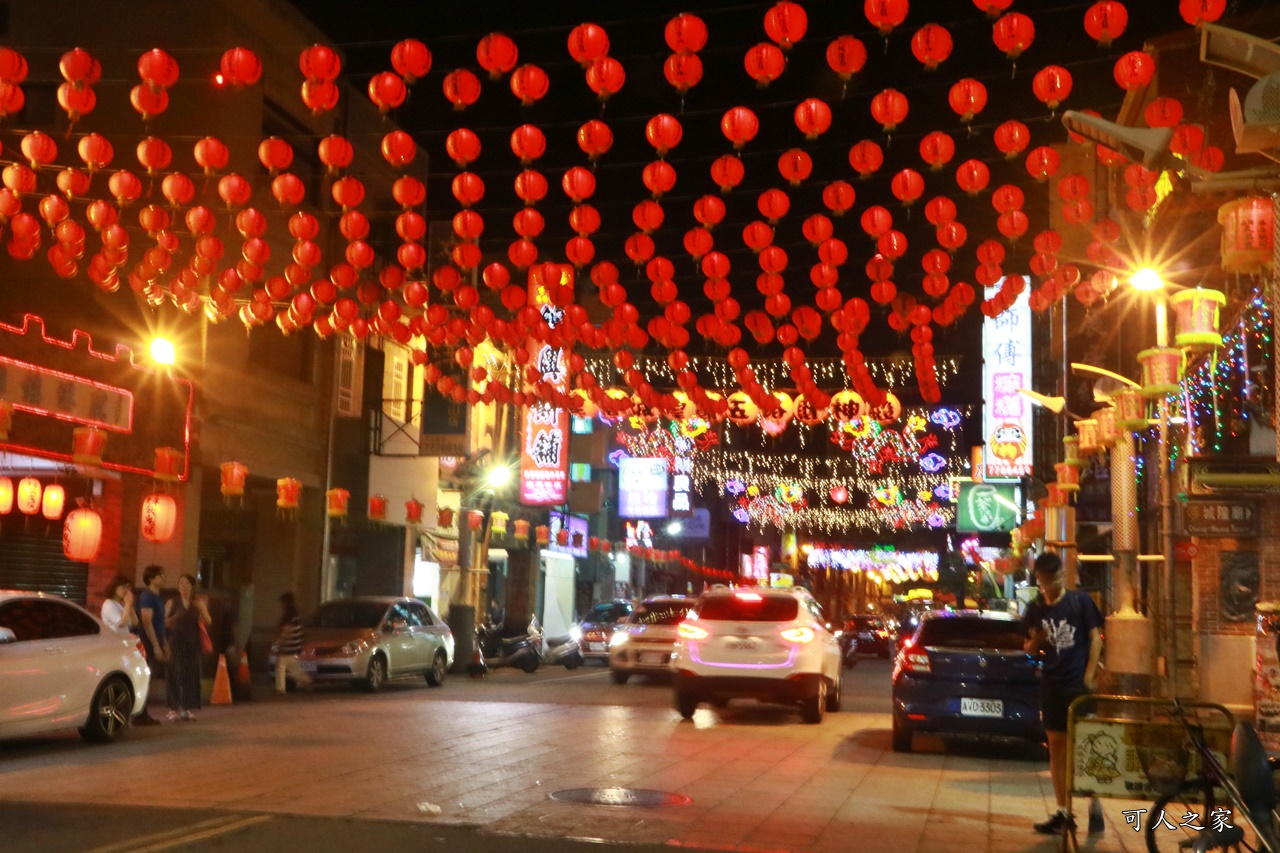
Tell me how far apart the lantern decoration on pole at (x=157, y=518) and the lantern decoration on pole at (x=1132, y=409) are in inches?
576

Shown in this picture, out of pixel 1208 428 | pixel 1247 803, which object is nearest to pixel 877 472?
pixel 1208 428

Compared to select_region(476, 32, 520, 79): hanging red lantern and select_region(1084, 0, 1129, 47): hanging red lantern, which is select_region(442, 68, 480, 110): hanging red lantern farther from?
select_region(1084, 0, 1129, 47): hanging red lantern

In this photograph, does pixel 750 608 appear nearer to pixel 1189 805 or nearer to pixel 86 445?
pixel 1189 805

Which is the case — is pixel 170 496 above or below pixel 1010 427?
below

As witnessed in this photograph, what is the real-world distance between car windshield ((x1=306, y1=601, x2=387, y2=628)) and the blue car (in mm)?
11516

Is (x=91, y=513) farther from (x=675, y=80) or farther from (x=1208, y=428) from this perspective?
(x=1208, y=428)

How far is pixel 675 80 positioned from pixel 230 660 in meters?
11.7

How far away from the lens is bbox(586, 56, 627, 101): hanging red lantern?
12859mm

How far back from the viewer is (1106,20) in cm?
1177

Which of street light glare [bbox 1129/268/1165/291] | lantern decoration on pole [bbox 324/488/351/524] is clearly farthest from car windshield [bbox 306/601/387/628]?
street light glare [bbox 1129/268/1165/291]

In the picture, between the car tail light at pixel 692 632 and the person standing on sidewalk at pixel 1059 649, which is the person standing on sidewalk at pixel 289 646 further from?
the person standing on sidewalk at pixel 1059 649

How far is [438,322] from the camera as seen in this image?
77.6ft

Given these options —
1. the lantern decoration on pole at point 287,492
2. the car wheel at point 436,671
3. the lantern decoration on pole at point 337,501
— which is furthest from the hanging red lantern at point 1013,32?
the lantern decoration on pole at point 337,501

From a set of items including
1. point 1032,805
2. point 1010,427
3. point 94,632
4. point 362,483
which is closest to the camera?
point 1032,805
